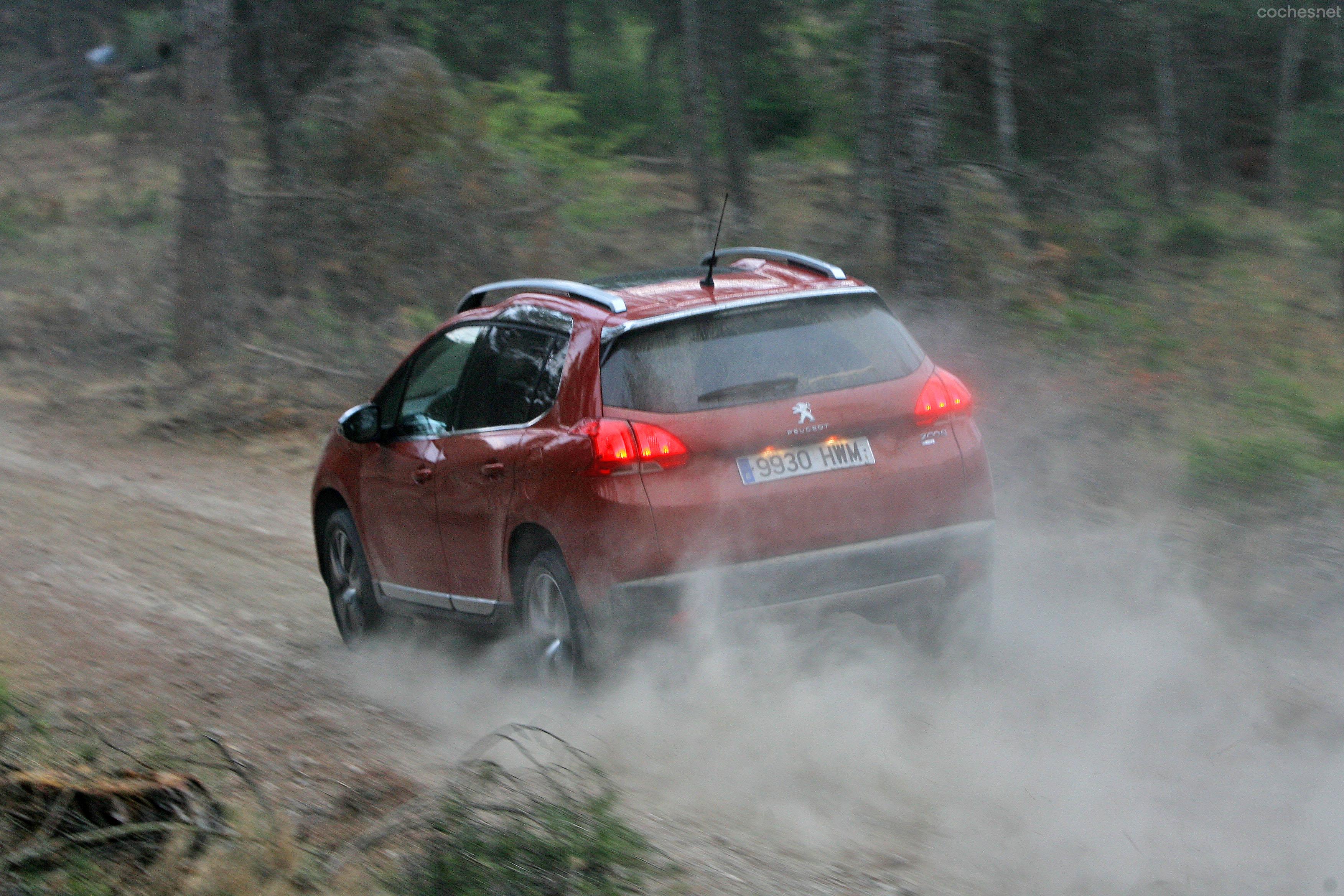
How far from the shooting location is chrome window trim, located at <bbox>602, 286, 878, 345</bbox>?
5.54 m

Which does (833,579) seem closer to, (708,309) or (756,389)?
(756,389)

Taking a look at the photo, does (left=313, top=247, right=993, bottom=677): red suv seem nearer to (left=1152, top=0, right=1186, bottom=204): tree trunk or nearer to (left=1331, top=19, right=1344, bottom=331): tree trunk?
(left=1331, top=19, right=1344, bottom=331): tree trunk

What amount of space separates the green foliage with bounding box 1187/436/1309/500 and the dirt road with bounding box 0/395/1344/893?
0.49 meters

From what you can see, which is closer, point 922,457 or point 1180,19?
point 922,457

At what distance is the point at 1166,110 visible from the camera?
67.3 feet

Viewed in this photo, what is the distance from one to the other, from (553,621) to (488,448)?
85 cm

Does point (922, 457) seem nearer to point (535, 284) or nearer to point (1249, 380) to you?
point (535, 284)

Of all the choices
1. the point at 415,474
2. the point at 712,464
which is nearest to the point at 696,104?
the point at 415,474

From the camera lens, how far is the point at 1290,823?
4309 millimetres

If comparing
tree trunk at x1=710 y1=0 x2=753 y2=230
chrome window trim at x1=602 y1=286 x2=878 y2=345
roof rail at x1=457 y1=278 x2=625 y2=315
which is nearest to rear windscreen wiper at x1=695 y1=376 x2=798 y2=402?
chrome window trim at x1=602 y1=286 x2=878 y2=345

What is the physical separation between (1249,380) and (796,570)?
7326 millimetres

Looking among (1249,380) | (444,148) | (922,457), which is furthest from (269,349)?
(922,457)

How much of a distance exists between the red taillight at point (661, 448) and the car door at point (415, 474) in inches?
61.6

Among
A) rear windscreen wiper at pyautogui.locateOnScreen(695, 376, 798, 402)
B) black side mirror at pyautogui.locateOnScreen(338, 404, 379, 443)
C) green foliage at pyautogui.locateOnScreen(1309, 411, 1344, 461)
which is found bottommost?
green foliage at pyautogui.locateOnScreen(1309, 411, 1344, 461)
